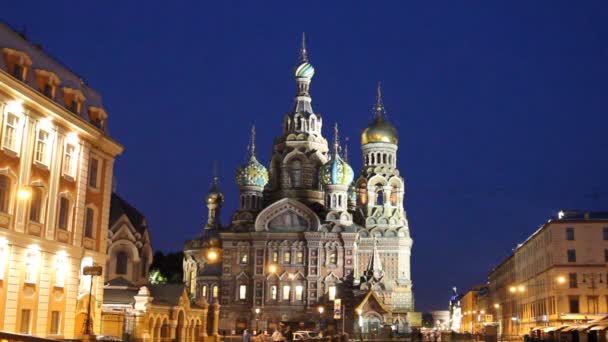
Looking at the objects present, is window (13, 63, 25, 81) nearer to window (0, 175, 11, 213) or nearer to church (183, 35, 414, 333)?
window (0, 175, 11, 213)

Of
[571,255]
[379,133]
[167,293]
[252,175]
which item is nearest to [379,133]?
[379,133]

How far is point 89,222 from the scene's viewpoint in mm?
40812

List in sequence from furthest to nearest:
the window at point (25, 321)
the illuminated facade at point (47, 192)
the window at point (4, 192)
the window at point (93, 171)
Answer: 1. the window at point (93, 171)
2. the window at point (25, 321)
3. the illuminated facade at point (47, 192)
4. the window at point (4, 192)

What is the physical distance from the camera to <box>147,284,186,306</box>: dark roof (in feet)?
164

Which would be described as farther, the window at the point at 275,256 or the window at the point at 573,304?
the window at the point at 275,256

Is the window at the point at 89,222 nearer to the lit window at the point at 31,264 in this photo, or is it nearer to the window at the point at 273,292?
the lit window at the point at 31,264

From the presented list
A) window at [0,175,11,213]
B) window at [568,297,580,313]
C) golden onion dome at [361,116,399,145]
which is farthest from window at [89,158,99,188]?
golden onion dome at [361,116,399,145]

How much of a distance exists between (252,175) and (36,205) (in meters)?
66.8

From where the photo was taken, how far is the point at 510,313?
377ft

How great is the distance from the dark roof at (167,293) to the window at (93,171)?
10.7 meters

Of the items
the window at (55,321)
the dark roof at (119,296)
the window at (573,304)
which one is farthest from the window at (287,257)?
the window at (55,321)

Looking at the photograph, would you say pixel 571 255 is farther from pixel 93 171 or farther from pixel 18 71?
pixel 18 71

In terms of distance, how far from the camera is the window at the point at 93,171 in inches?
1620

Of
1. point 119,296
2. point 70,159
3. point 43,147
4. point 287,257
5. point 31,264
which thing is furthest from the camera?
point 287,257
